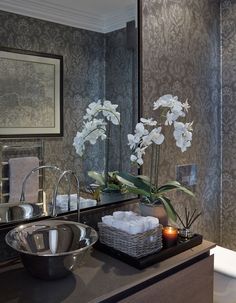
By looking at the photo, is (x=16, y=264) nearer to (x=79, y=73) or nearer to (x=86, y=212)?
(x=86, y=212)

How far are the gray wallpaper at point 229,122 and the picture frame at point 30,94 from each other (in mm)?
1347

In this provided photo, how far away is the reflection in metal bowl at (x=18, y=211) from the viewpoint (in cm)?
127

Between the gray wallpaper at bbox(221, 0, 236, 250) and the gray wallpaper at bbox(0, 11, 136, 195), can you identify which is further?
the gray wallpaper at bbox(221, 0, 236, 250)

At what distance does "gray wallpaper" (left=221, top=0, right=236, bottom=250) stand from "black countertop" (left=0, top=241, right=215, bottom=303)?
45.1 inches

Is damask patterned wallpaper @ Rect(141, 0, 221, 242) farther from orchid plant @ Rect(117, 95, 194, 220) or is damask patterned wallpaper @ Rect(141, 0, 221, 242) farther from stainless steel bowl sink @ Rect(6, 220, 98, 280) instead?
stainless steel bowl sink @ Rect(6, 220, 98, 280)

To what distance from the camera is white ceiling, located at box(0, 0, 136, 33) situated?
129cm

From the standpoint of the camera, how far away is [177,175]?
199 cm

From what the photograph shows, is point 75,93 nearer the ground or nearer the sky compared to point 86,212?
nearer the sky

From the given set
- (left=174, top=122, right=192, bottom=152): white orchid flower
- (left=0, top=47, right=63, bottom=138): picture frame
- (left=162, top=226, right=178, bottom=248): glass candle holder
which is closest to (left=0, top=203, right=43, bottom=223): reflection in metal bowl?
(left=0, top=47, right=63, bottom=138): picture frame

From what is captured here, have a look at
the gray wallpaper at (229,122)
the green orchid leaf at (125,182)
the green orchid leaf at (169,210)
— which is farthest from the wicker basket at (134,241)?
the gray wallpaper at (229,122)

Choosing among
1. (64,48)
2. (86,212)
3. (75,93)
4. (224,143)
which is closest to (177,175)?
(224,143)

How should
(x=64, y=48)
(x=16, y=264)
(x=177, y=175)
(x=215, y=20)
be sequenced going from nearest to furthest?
(x=16, y=264), (x=64, y=48), (x=177, y=175), (x=215, y=20)

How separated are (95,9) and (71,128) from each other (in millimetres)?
577

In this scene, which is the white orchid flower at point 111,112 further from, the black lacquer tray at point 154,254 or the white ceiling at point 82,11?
the black lacquer tray at point 154,254
